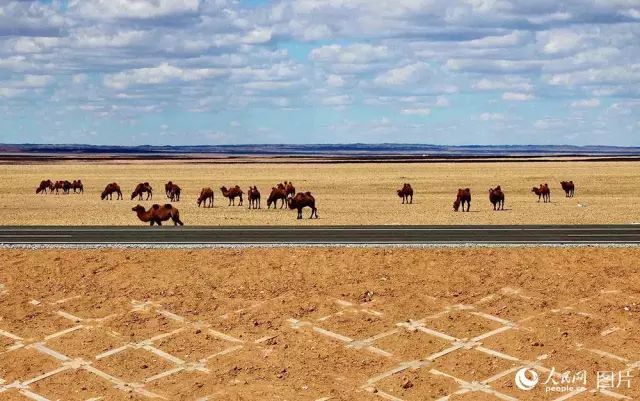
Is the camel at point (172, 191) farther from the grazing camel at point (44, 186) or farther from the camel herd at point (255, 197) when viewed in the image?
the grazing camel at point (44, 186)

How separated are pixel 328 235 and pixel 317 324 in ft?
33.8

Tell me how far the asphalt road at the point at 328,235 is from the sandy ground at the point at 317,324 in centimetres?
363

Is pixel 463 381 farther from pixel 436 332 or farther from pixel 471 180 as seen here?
pixel 471 180

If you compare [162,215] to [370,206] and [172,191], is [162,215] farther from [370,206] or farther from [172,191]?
[172,191]

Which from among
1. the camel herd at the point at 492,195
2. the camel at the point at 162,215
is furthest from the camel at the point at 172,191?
the camel at the point at 162,215

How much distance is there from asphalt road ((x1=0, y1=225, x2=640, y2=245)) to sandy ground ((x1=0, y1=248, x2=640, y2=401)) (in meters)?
3.63

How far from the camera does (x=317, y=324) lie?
1814 cm

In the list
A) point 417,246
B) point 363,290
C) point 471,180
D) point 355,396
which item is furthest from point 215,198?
point 355,396

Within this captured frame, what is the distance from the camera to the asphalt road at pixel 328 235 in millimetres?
26375

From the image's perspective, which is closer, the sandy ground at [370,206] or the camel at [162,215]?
the camel at [162,215]

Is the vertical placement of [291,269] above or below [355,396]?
above

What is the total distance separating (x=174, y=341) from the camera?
1766 cm

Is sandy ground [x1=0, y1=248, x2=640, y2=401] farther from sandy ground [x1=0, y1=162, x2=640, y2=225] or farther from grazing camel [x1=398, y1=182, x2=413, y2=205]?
grazing camel [x1=398, y1=182, x2=413, y2=205]

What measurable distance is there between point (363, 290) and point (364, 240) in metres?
7.01
